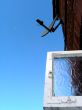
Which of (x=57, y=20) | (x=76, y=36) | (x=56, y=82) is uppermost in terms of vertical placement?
(x=57, y=20)

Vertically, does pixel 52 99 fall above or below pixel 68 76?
below

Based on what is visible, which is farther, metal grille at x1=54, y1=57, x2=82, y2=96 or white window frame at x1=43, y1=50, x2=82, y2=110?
metal grille at x1=54, y1=57, x2=82, y2=96

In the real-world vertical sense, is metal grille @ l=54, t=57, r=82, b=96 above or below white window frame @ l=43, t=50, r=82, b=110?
above

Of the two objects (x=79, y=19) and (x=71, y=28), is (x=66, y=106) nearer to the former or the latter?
(x=79, y=19)

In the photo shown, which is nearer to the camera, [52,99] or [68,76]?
[52,99]

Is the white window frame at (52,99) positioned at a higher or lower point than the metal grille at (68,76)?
lower

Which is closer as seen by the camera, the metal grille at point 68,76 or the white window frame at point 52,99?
the white window frame at point 52,99

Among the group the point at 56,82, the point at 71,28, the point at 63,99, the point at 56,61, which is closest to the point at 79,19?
the point at 71,28

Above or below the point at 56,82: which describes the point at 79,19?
above
